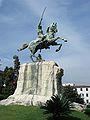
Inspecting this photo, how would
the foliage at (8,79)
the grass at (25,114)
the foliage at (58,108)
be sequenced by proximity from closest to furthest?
the foliage at (58,108) → the grass at (25,114) → the foliage at (8,79)

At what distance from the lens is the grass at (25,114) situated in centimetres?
2772

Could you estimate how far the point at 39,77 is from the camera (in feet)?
112

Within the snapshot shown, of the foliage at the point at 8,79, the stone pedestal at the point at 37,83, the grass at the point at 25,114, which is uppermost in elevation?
the foliage at the point at 8,79

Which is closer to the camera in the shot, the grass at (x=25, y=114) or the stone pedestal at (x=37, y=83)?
the grass at (x=25, y=114)

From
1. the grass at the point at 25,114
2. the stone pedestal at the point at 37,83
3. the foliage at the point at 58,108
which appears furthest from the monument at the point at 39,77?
the foliage at the point at 58,108

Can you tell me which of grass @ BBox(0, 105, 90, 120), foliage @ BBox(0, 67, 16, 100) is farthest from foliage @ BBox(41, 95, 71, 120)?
foliage @ BBox(0, 67, 16, 100)

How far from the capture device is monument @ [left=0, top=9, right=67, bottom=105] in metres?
33.1

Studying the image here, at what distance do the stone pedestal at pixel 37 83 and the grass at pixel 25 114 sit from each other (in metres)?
1.81

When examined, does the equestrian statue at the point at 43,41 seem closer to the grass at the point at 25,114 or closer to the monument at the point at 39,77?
the monument at the point at 39,77

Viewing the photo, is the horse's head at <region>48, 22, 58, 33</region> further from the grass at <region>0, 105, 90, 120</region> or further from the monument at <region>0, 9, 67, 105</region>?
the grass at <region>0, 105, 90, 120</region>

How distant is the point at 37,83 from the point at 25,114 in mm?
5741

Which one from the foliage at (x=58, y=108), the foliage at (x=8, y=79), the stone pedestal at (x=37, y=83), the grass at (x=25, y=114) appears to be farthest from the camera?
the foliage at (x=8, y=79)

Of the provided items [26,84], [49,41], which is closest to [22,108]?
[26,84]

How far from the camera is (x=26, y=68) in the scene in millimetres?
34969
